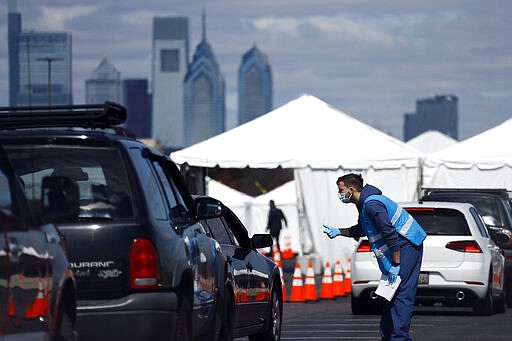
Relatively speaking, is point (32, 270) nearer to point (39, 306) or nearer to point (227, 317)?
point (39, 306)

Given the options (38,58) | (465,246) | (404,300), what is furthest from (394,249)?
(465,246)

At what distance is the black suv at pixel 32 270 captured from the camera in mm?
7016

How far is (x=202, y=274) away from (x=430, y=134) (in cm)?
5772

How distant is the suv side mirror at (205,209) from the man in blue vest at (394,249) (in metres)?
2.30

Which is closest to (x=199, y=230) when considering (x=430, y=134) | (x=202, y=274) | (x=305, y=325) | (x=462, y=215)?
(x=202, y=274)

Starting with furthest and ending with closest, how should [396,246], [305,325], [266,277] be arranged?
1. [305,325]
2. [266,277]
3. [396,246]

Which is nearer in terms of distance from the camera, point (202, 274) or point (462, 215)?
point (202, 274)

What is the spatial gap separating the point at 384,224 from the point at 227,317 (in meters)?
1.73

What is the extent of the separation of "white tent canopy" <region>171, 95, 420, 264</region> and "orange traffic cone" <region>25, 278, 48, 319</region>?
87.8ft

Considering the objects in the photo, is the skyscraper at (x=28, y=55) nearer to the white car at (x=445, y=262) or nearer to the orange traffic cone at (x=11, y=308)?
the orange traffic cone at (x=11, y=308)

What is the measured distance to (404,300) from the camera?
42.1 feet

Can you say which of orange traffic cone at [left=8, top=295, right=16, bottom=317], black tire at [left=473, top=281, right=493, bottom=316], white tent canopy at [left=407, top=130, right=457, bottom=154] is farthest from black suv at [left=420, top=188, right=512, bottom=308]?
white tent canopy at [left=407, top=130, right=457, bottom=154]

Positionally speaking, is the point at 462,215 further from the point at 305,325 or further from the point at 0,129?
the point at 0,129

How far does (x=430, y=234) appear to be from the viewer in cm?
1973
